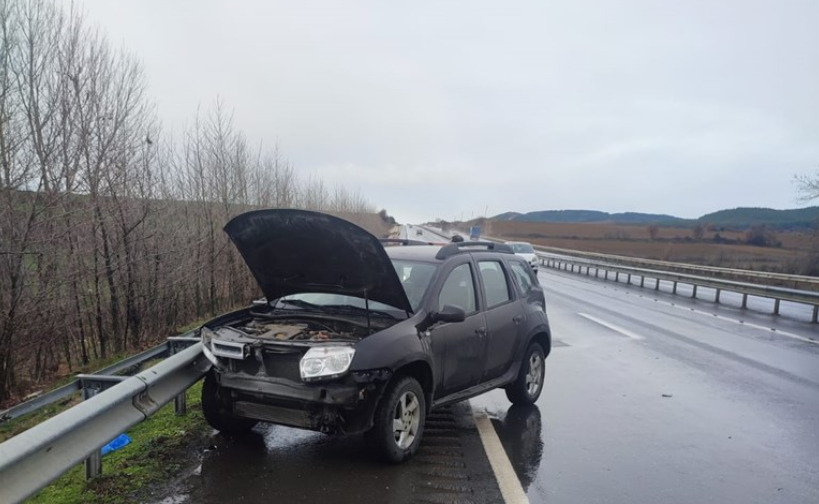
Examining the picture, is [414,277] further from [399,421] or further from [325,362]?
[325,362]

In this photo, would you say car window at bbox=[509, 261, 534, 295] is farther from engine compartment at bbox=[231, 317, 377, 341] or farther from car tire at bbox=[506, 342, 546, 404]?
engine compartment at bbox=[231, 317, 377, 341]

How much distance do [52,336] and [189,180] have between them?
7.75 meters

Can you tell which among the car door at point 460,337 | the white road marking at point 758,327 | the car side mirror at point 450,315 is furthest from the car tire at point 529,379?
the white road marking at point 758,327

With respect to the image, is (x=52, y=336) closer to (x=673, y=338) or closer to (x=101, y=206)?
(x=101, y=206)

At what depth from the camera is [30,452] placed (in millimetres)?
3062

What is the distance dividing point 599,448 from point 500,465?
1.18 metres

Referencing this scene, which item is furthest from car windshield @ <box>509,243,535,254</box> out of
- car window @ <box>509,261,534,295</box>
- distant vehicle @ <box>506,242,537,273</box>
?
car window @ <box>509,261,534,295</box>

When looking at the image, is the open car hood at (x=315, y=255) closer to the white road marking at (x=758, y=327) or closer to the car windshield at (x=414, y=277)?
the car windshield at (x=414, y=277)

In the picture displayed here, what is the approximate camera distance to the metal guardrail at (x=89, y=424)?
301cm

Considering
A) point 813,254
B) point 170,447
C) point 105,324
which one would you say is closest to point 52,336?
point 105,324

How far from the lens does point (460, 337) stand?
5.43 m

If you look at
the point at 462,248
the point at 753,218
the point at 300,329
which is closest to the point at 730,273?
the point at 462,248

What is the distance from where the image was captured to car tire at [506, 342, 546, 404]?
6.54 m

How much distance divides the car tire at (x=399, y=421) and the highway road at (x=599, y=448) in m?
0.15
